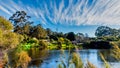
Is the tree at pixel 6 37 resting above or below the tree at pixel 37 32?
below

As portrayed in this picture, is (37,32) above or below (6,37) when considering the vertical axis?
above

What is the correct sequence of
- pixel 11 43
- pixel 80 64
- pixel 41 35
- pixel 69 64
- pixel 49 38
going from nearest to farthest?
pixel 80 64
pixel 69 64
pixel 11 43
pixel 41 35
pixel 49 38

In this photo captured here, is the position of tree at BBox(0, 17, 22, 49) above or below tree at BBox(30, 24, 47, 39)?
below

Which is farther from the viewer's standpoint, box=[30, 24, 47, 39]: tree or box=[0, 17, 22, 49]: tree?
box=[30, 24, 47, 39]: tree

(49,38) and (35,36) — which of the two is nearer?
(35,36)

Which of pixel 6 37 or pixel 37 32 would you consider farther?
pixel 37 32

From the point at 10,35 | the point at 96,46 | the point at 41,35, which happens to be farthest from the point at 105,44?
the point at 10,35

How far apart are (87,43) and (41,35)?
20.3 metres

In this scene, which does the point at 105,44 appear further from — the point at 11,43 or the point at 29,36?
the point at 11,43

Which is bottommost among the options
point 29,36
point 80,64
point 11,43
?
point 80,64

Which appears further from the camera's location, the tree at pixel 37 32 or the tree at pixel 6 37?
the tree at pixel 37 32

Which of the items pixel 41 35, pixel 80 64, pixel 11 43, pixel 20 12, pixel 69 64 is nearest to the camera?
pixel 80 64

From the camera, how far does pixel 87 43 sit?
455ft

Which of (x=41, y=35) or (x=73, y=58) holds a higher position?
(x=41, y=35)
